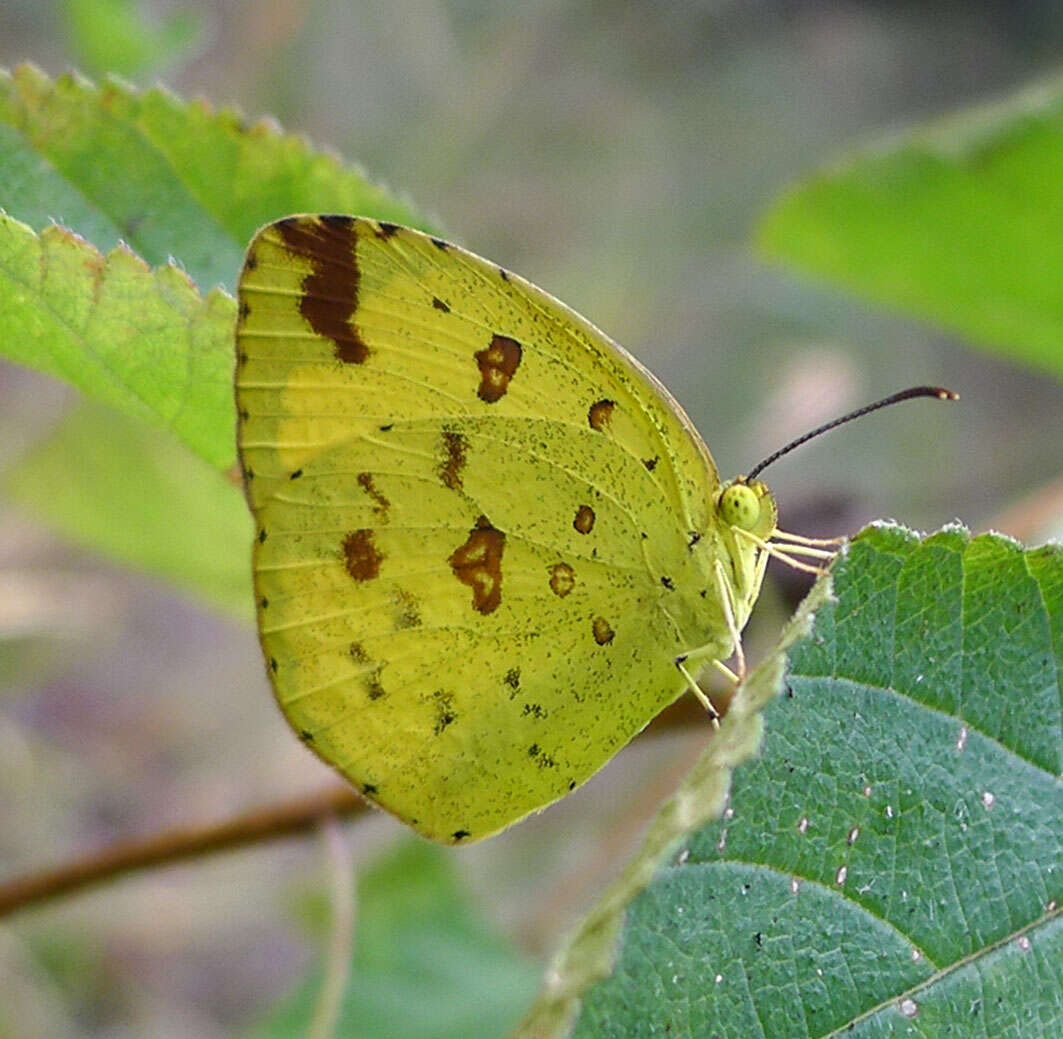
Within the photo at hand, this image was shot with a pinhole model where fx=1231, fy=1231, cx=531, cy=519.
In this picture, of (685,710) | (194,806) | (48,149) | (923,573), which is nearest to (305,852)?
(194,806)

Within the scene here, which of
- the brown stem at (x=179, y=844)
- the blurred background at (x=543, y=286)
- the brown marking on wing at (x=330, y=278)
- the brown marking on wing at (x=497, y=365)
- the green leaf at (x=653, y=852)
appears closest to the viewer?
the green leaf at (x=653, y=852)

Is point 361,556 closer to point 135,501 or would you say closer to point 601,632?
point 601,632

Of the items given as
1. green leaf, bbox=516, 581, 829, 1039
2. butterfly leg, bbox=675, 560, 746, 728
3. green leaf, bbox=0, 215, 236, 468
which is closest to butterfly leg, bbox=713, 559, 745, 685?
butterfly leg, bbox=675, 560, 746, 728

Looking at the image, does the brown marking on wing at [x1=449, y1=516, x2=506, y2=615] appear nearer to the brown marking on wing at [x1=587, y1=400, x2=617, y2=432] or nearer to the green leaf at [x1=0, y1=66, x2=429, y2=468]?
the brown marking on wing at [x1=587, y1=400, x2=617, y2=432]

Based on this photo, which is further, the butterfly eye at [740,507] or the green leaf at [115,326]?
the butterfly eye at [740,507]

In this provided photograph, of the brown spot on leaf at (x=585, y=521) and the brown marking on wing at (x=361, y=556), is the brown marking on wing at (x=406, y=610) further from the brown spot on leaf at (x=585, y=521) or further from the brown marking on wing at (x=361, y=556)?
the brown spot on leaf at (x=585, y=521)

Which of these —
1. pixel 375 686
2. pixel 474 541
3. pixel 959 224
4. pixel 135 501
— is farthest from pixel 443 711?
pixel 959 224

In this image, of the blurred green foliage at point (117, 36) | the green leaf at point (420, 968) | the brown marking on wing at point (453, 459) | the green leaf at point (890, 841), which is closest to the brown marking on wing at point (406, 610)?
the brown marking on wing at point (453, 459)
